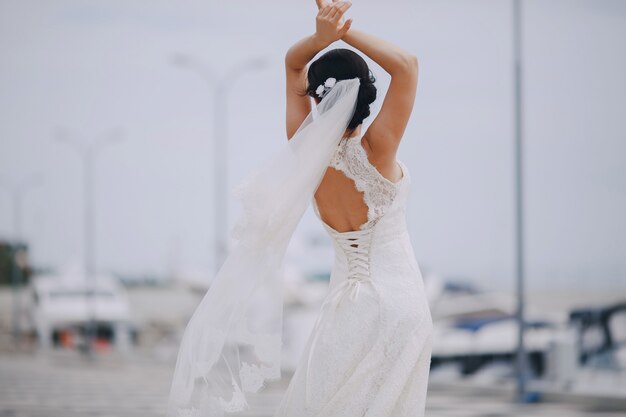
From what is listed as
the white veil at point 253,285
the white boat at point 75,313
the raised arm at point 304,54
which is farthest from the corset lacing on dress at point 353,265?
the white boat at point 75,313

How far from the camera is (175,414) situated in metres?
4.18

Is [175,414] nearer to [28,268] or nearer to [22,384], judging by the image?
[22,384]

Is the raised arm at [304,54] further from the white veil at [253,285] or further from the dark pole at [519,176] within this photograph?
the dark pole at [519,176]

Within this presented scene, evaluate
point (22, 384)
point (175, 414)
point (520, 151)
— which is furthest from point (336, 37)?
point (22, 384)

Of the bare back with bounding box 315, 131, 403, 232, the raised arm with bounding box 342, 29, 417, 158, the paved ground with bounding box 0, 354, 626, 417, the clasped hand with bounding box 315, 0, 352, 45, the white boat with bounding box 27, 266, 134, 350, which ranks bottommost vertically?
the white boat with bounding box 27, 266, 134, 350

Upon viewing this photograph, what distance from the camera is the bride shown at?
3998mm

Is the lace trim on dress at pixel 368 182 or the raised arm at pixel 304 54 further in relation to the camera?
the lace trim on dress at pixel 368 182

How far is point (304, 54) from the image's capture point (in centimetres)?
413

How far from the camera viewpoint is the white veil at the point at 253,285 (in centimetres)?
414

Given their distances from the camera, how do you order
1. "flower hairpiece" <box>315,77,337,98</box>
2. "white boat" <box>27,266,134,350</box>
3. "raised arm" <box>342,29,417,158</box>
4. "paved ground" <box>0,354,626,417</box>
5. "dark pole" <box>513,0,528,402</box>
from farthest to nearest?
1. "white boat" <box>27,266,134,350</box>
2. "dark pole" <box>513,0,528,402</box>
3. "paved ground" <box>0,354,626,417</box>
4. "flower hairpiece" <box>315,77,337,98</box>
5. "raised arm" <box>342,29,417,158</box>

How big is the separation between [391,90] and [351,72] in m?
0.25

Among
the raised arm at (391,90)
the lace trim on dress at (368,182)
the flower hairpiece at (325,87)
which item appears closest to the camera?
the raised arm at (391,90)

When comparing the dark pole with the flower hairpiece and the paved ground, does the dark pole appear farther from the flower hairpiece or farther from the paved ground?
the flower hairpiece

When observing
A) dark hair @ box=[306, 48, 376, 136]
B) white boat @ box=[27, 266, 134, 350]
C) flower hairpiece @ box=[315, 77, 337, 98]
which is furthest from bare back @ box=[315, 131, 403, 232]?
white boat @ box=[27, 266, 134, 350]
